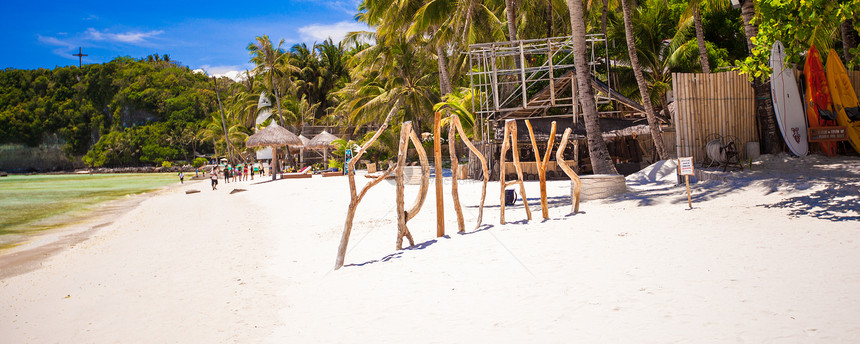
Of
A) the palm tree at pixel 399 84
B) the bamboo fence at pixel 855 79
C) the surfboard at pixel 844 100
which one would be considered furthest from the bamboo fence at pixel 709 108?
the palm tree at pixel 399 84

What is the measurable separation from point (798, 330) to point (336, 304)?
134 inches

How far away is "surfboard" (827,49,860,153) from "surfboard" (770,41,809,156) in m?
0.65

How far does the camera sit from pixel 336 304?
4.71 m

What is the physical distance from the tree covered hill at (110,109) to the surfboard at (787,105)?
69.4m

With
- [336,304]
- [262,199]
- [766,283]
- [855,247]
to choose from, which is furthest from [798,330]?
[262,199]

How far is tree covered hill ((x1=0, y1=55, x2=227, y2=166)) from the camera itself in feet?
234

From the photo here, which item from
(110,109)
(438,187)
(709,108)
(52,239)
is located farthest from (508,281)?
(110,109)

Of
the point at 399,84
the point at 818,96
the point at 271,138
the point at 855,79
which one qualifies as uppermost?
the point at 399,84

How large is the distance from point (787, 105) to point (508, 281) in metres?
8.90

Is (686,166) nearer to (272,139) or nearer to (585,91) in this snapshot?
(585,91)

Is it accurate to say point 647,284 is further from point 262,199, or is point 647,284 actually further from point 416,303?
point 262,199

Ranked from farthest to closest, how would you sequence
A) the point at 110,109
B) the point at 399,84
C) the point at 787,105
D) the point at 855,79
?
the point at 110,109 → the point at 399,84 → the point at 855,79 → the point at 787,105

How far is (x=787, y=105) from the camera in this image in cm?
1062

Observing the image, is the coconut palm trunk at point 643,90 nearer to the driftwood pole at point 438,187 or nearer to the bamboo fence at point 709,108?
the bamboo fence at point 709,108
